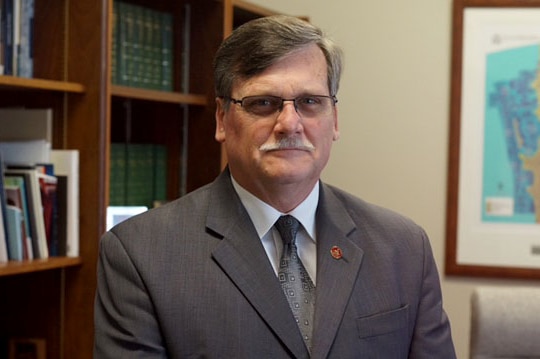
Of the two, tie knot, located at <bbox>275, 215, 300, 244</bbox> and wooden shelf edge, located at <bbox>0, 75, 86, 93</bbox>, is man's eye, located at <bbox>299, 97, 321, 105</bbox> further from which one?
wooden shelf edge, located at <bbox>0, 75, 86, 93</bbox>

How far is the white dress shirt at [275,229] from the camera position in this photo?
170cm

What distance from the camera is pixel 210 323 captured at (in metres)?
1.58

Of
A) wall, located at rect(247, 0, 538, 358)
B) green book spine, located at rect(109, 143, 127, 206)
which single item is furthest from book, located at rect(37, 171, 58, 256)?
wall, located at rect(247, 0, 538, 358)

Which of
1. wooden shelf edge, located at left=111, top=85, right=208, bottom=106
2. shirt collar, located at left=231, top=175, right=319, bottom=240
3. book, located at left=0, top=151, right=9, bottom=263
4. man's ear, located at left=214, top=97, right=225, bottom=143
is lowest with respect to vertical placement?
book, located at left=0, top=151, right=9, bottom=263

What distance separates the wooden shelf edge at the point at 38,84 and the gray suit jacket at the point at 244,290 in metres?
0.81

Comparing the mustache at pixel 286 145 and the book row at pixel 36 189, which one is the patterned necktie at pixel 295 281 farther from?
the book row at pixel 36 189

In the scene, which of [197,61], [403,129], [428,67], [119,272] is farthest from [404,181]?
[119,272]

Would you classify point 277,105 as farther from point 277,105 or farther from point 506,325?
point 506,325

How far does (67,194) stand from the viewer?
101 inches

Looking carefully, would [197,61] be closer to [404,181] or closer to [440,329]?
[404,181]

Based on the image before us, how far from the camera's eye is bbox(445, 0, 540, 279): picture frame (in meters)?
3.65

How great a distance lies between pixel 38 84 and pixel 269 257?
1.03 m

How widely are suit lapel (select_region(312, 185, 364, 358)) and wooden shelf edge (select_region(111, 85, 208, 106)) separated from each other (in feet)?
3.65

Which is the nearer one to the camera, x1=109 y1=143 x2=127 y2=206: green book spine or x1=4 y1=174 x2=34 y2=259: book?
x1=4 y1=174 x2=34 y2=259: book
